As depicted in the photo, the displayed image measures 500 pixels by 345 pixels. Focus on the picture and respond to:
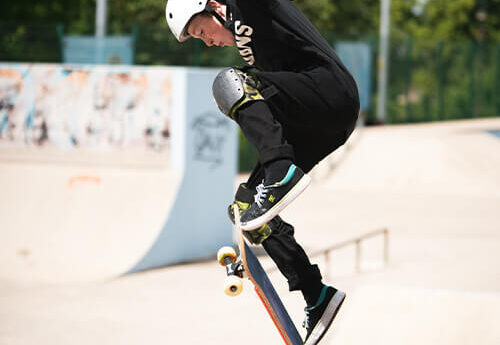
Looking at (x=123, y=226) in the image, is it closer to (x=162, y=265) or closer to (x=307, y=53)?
(x=162, y=265)

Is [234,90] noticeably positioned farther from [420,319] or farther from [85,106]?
[85,106]

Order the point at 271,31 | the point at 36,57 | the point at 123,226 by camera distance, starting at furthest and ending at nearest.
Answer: the point at 36,57 < the point at 123,226 < the point at 271,31

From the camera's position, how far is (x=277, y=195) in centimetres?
331

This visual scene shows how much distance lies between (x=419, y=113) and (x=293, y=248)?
28.2m

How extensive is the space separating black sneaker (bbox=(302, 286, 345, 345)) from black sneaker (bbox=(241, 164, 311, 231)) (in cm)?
79

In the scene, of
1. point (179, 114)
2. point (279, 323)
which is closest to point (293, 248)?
point (279, 323)

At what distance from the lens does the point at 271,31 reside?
346cm

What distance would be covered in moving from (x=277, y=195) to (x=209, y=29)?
853 millimetres

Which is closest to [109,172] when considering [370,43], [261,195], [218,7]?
[218,7]

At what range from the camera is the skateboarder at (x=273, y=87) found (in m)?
3.35

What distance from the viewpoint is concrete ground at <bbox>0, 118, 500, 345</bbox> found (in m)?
5.59

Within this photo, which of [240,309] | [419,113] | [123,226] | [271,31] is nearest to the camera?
[271,31]

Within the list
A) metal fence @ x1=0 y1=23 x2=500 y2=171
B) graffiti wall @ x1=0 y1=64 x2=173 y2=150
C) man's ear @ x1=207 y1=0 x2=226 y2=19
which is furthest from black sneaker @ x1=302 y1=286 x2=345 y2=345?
metal fence @ x1=0 y1=23 x2=500 y2=171

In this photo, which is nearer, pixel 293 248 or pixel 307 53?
pixel 307 53
